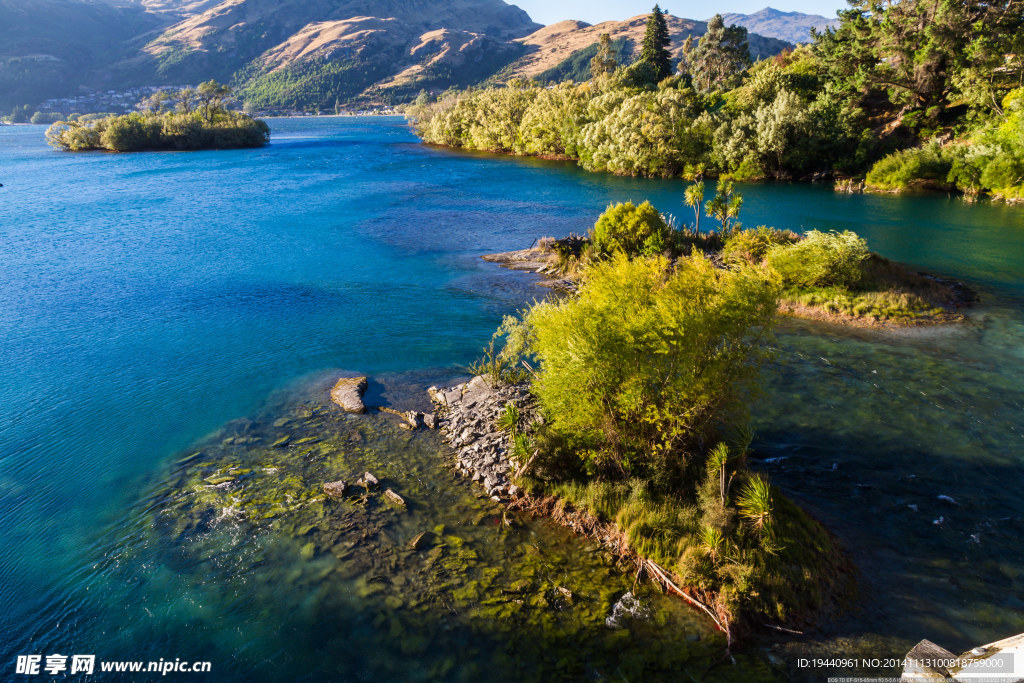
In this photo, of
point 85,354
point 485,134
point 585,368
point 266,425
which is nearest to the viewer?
point 585,368

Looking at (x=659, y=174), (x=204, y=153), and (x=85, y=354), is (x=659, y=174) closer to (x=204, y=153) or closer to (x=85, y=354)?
(x=85, y=354)

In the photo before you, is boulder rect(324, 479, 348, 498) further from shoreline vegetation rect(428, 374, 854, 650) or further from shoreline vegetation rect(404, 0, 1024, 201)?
shoreline vegetation rect(404, 0, 1024, 201)

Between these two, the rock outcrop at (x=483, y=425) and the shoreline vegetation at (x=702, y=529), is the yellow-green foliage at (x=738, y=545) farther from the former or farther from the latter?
the rock outcrop at (x=483, y=425)

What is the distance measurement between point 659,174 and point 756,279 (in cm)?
6706

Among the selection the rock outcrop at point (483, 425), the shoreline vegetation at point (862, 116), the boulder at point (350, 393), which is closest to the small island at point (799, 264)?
the rock outcrop at point (483, 425)

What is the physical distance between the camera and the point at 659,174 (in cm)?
7650

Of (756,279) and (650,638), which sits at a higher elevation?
(756,279)

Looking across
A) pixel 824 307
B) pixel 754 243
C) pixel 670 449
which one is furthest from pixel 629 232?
pixel 670 449

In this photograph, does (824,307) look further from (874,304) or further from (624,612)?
(624,612)

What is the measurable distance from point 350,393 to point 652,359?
1287cm

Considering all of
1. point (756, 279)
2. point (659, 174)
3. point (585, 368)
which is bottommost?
point (585, 368)

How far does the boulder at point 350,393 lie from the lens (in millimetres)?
20861

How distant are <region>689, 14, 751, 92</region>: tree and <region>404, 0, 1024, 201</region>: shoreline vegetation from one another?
1431cm

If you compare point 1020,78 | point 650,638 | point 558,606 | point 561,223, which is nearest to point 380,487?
point 558,606
